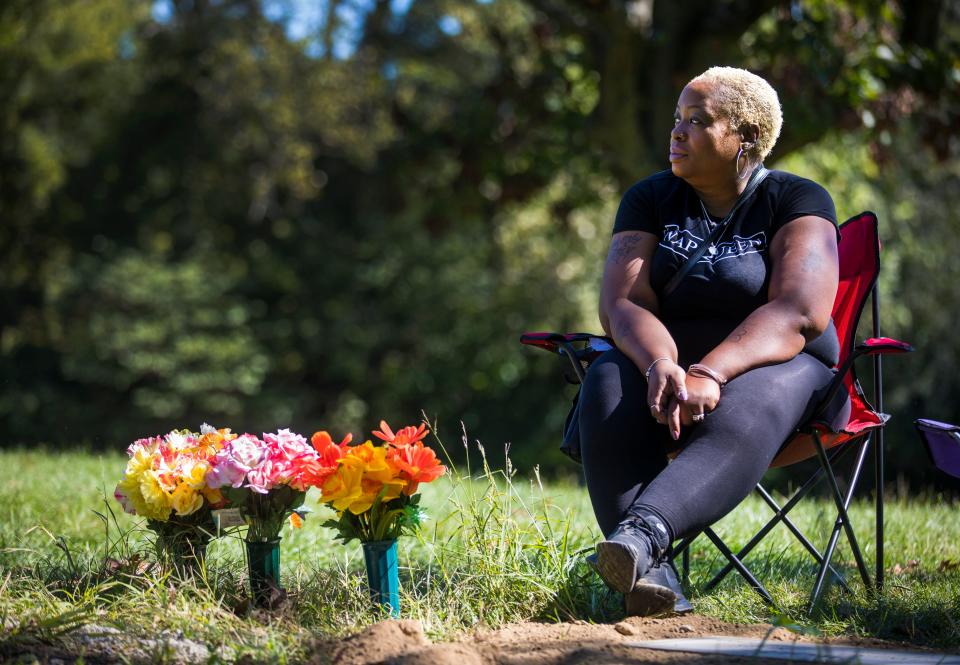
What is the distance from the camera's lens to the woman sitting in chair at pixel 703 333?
2342mm

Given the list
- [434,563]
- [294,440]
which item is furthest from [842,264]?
[294,440]

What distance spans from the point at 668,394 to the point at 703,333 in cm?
35

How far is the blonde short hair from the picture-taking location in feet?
9.14

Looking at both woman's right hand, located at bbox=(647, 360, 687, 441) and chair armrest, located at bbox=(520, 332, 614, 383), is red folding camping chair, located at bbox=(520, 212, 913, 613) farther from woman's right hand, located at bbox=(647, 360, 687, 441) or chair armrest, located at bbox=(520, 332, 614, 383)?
woman's right hand, located at bbox=(647, 360, 687, 441)

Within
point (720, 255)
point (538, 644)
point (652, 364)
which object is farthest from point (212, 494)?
point (720, 255)

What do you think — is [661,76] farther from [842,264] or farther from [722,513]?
[722,513]

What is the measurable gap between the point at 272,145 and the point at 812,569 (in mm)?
12978

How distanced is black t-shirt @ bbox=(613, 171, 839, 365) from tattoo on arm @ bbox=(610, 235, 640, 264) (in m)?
0.04

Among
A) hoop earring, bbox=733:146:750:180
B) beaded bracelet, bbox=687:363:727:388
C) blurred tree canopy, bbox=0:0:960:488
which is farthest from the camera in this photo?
blurred tree canopy, bbox=0:0:960:488

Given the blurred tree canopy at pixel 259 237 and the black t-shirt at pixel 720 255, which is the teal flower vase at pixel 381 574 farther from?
the blurred tree canopy at pixel 259 237

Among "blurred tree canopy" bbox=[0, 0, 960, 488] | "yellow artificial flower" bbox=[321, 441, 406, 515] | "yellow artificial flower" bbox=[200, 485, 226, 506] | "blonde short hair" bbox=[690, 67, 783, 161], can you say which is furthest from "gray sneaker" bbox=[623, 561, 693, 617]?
"blurred tree canopy" bbox=[0, 0, 960, 488]

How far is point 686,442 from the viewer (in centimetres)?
247

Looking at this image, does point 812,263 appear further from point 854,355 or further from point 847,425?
point 847,425

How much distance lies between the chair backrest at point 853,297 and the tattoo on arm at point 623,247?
2.14ft
